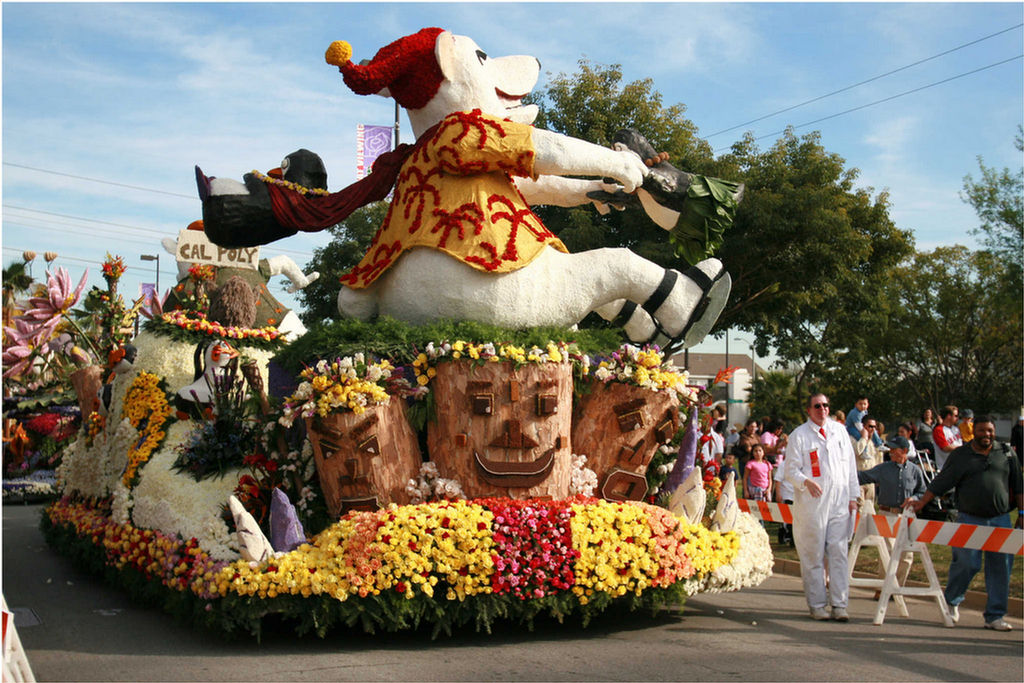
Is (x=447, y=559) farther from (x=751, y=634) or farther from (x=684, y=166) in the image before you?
(x=684, y=166)

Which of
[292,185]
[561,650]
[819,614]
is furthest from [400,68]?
[819,614]

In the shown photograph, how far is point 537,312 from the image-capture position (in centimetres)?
708

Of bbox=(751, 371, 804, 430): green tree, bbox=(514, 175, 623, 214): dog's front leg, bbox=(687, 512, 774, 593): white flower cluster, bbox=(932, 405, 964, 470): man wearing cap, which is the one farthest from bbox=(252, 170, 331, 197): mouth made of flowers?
bbox=(751, 371, 804, 430): green tree

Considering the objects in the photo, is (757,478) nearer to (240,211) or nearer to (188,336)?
(188,336)

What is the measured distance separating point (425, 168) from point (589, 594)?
322cm

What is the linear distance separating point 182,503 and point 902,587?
5.42 metres

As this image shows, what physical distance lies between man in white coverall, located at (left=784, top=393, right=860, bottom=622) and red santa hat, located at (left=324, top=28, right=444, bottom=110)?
3776mm

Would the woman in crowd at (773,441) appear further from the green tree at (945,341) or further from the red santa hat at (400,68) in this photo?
the green tree at (945,341)

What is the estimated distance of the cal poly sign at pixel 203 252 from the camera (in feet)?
36.9

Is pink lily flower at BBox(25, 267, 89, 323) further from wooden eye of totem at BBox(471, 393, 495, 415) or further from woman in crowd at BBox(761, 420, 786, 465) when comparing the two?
woman in crowd at BBox(761, 420, 786, 465)

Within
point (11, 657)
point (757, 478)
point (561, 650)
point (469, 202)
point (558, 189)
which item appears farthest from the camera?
point (757, 478)

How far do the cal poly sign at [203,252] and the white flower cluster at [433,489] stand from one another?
5.34m

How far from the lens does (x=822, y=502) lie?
748 cm

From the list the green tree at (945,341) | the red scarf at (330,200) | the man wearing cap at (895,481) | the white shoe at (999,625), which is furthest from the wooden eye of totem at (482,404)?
the green tree at (945,341)
